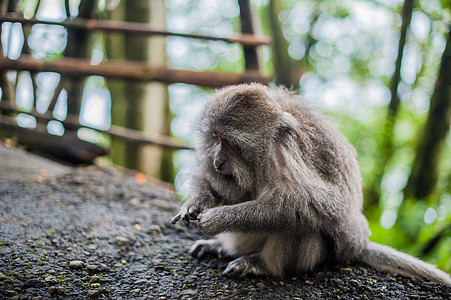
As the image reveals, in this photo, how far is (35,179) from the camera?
178 inches

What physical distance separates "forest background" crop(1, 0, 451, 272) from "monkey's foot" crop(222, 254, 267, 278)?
12.5 ft

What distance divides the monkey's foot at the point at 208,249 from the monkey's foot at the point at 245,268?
358mm

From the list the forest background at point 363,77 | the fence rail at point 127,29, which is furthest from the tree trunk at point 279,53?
the fence rail at point 127,29

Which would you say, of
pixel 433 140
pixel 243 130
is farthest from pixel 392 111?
pixel 243 130

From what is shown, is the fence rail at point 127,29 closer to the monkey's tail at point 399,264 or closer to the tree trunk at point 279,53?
the monkey's tail at point 399,264

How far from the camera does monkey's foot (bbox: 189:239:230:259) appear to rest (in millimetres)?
3432

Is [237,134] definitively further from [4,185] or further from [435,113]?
[435,113]

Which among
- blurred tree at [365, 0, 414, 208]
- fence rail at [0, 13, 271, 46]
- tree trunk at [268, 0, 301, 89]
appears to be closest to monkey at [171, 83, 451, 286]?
fence rail at [0, 13, 271, 46]

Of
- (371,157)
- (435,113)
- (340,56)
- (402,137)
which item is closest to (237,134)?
(435,113)

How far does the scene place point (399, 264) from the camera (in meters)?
3.17

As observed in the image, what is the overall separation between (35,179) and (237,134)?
301cm

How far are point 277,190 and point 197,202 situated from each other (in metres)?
0.75

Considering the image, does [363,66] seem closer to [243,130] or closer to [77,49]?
[77,49]

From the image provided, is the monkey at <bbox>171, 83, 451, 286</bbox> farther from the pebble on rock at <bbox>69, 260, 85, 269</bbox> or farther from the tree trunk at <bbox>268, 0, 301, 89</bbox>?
the tree trunk at <bbox>268, 0, 301, 89</bbox>
